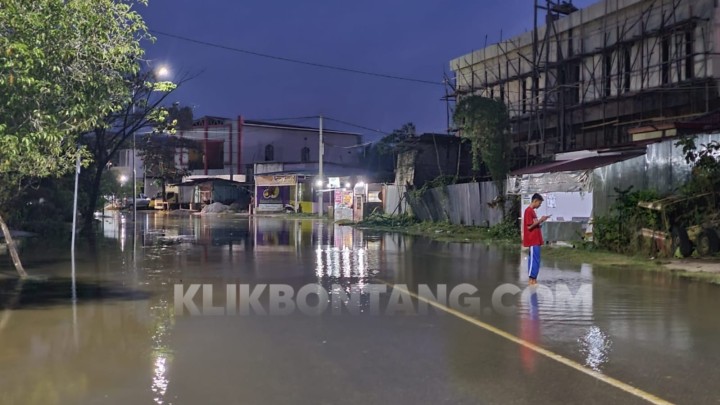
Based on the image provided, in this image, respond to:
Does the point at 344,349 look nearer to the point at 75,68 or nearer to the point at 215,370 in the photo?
the point at 215,370

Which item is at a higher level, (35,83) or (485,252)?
(35,83)

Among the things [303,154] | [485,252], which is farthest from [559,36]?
[303,154]

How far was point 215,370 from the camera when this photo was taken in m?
6.24

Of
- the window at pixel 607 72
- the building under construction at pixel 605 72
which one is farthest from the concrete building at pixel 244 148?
the window at pixel 607 72

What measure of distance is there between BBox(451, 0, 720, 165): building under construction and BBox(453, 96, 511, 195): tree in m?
3.34

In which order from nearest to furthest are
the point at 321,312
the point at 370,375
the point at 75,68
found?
1. the point at 370,375
2. the point at 321,312
3. the point at 75,68

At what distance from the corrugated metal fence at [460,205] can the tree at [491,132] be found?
0.88 metres

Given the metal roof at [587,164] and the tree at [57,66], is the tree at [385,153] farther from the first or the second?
the tree at [57,66]

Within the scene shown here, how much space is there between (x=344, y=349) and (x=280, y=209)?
2008 inches

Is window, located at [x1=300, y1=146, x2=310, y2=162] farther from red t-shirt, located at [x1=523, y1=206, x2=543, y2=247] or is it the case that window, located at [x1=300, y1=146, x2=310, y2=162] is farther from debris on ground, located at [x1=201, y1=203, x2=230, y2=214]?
red t-shirt, located at [x1=523, y1=206, x2=543, y2=247]

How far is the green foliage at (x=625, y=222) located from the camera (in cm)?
1709

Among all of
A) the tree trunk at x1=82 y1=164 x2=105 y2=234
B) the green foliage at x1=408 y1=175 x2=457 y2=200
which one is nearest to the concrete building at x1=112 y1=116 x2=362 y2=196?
the green foliage at x1=408 y1=175 x2=457 y2=200

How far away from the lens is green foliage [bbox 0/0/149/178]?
970cm

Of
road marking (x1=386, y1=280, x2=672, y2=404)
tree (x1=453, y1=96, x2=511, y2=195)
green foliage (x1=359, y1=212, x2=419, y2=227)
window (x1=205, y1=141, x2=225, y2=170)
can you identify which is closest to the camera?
road marking (x1=386, y1=280, x2=672, y2=404)
